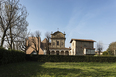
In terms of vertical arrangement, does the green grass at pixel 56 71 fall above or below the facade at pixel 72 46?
below

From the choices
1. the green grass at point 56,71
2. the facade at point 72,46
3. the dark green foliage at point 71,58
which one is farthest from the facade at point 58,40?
the green grass at point 56,71

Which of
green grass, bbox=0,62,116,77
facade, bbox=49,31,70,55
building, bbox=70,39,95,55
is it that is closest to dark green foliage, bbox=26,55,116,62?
building, bbox=70,39,95,55

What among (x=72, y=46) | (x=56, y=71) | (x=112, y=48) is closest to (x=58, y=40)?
(x=72, y=46)

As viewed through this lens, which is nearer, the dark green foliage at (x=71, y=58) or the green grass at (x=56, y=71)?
the green grass at (x=56, y=71)

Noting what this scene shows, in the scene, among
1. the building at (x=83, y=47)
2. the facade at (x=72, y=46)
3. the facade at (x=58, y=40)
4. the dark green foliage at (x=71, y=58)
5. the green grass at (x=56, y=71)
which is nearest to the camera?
the green grass at (x=56, y=71)

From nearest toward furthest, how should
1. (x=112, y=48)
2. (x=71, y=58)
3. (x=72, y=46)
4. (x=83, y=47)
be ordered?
(x=71, y=58), (x=83, y=47), (x=72, y=46), (x=112, y=48)

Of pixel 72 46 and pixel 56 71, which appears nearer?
pixel 56 71

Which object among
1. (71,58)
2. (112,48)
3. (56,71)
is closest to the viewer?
(56,71)

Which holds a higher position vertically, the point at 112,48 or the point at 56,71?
the point at 112,48

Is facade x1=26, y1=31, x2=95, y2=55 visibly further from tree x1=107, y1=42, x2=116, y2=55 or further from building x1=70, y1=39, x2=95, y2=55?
tree x1=107, y1=42, x2=116, y2=55

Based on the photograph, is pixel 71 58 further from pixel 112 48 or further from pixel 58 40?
pixel 112 48

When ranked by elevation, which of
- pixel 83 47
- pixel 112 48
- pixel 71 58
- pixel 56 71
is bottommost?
pixel 71 58

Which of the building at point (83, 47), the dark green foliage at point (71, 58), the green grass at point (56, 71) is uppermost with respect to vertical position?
the building at point (83, 47)

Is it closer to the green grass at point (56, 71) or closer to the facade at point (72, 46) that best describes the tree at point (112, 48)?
the facade at point (72, 46)
